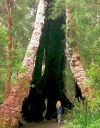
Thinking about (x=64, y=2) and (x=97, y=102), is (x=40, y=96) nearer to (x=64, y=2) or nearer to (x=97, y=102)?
(x=64, y=2)

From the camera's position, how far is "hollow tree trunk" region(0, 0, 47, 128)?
9.72 metres

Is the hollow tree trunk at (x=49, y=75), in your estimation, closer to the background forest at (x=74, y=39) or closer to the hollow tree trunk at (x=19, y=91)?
the background forest at (x=74, y=39)

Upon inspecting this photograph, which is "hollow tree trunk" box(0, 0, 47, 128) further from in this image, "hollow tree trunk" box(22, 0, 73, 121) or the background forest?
"hollow tree trunk" box(22, 0, 73, 121)

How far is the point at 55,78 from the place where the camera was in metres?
15.4

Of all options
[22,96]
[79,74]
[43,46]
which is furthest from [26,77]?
[43,46]

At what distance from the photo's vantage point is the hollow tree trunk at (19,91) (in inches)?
383

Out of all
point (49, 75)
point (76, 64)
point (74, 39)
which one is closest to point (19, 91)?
point (76, 64)

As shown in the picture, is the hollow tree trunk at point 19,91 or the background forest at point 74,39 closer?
the background forest at point 74,39

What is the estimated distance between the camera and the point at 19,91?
35.4ft

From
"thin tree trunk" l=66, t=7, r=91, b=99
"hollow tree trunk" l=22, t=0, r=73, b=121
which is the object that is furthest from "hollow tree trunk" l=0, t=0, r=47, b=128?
"thin tree trunk" l=66, t=7, r=91, b=99

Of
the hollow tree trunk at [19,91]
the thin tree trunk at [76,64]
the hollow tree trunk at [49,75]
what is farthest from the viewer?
the hollow tree trunk at [49,75]

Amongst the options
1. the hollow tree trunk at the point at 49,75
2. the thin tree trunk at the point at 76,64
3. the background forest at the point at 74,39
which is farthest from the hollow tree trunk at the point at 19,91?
the thin tree trunk at the point at 76,64

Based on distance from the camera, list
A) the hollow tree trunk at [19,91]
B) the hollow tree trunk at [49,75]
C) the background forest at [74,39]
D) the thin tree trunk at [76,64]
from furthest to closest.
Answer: the hollow tree trunk at [49,75], the thin tree trunk at [76,64], the hollow tree trunk at [19,91], the background forest at [74,39]

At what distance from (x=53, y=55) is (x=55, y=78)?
50.4 inches
